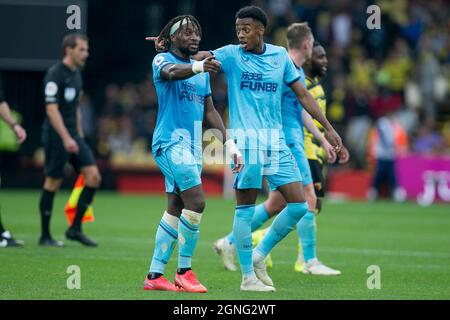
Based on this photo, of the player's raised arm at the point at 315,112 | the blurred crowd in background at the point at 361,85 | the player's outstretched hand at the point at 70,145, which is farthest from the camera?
the blurred crowd in background at the point at 361,85

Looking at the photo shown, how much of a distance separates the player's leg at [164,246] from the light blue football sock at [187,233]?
154 mm

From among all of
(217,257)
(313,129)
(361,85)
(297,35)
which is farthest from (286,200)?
(361,85)

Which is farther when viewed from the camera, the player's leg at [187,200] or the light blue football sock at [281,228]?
the light blue football sock at [281,228]

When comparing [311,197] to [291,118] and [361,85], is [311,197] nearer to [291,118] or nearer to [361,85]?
[291,118]

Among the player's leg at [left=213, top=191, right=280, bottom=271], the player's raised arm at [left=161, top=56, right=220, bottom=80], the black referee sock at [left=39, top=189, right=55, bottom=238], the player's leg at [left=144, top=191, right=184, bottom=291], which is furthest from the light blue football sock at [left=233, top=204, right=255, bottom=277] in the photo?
the black referee sock at [left=39, top=189, right=55, bottom=238]

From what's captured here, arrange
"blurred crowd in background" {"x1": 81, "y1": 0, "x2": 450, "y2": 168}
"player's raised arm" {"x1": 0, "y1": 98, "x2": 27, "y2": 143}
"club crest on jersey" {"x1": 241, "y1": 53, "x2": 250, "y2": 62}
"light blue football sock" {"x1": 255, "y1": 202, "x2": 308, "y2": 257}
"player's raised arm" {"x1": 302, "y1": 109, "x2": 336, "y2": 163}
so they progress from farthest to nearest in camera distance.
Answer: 1. "blurred crowd in background" {"x1": 81, "y1": 0, "x2": 450, "y2": 168}
2. "player's raised arm" {"x1": 0, "y1": 98, "x2": 27, "y2": 143}
3. "player's raised arm" {"x1": 302, "y1": 109, "x2": 336, "y2": 163}
4. "light blue football sock" {"x1": 255, "y1": 202, "x2": 308, "y2": 257}
5. "club crest on jersey" {"x1": 241, "y1": 53, "x2": 250, "y2": 62}

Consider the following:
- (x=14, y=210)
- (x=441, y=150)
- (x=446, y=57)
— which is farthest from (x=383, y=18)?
(x=14, y=210)

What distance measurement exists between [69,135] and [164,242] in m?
4.42

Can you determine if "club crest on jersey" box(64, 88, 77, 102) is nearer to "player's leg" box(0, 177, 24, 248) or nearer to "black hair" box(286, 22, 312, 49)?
"player's leg" box(0, 177, 24, 248)

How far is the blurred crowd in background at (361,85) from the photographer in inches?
1061

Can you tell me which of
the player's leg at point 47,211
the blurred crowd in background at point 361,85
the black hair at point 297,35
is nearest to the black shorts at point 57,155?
the player's leg at point 47,211

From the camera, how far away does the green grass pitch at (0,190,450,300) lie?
9164 mm

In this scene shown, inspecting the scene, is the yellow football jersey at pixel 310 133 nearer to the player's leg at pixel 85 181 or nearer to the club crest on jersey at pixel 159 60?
the club crest on jersey at pixel 159 60

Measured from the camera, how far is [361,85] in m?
28.0
